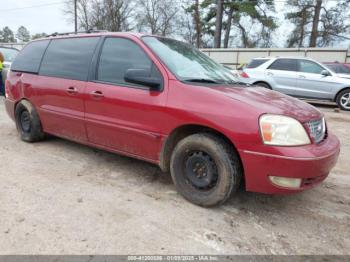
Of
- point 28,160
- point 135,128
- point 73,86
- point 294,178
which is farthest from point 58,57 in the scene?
point 294,178

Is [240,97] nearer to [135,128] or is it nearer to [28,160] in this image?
[135,128]

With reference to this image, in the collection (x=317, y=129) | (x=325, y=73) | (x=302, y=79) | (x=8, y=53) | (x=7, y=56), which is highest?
(x=8, y=53)

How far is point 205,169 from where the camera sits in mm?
3074

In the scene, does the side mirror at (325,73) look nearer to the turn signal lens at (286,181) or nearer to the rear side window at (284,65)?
the rear side window at (284,65)

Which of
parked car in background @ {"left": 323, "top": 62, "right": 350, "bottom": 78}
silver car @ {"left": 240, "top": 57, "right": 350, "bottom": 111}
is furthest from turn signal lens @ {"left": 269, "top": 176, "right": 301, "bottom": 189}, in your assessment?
parked car in background @ {"left": 323, "top": 62, "right": 350, "bottom": 78}

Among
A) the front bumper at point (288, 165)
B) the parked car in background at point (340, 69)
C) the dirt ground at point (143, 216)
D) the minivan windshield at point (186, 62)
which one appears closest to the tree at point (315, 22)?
the parked car in background at point (340, 69)

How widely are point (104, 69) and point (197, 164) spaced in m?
1.67

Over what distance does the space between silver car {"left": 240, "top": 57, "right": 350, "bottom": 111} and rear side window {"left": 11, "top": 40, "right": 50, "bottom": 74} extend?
685 centimetres

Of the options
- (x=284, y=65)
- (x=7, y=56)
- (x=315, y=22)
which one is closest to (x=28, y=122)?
(x=7, y=56)

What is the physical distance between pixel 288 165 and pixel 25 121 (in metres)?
4.17

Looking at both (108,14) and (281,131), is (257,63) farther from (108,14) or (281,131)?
(108,14)

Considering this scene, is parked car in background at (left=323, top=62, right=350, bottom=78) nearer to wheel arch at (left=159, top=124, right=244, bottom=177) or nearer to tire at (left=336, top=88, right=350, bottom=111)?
tire at (left=336, top=88, right=350, bottom=111)

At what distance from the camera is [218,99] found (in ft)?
9.62

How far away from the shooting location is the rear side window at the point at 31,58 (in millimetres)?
4797
